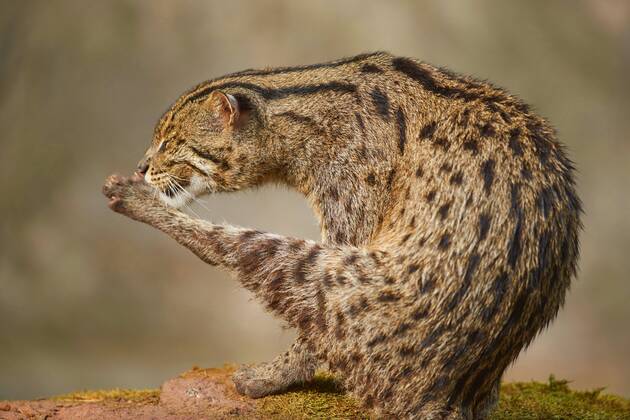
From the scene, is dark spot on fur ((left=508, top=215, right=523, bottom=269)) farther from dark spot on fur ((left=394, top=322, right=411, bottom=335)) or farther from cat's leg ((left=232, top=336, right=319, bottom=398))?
cat's leg ((left=232, top=336, right=319, bottom=398))

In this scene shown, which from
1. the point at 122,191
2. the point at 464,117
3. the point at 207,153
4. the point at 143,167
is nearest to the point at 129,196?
the point at 122,191

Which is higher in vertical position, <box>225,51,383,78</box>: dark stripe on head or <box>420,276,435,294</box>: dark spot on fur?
<box>225,51,383,78</box>: dark stripe on head

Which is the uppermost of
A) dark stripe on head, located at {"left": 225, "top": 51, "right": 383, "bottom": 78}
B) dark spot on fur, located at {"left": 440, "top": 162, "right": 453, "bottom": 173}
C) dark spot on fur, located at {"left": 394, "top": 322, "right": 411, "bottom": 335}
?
dark stripe on head, located at {"left": 225, "top": 51, "right": 383, "bottom": 78}

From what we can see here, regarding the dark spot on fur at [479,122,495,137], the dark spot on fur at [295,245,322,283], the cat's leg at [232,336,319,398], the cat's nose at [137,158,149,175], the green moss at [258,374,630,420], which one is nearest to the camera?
the dark spot on fur at [295,245,322,283]

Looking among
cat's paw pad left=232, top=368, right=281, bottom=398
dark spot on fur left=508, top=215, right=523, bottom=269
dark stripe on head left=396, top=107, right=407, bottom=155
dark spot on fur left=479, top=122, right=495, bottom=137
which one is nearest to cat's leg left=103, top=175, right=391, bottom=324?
dark spot on fur left=508, top=215, right=523, bottom=269

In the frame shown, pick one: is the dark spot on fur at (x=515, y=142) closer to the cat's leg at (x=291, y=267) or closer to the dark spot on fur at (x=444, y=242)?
the dark spot on fur at (x=444, y=242)
